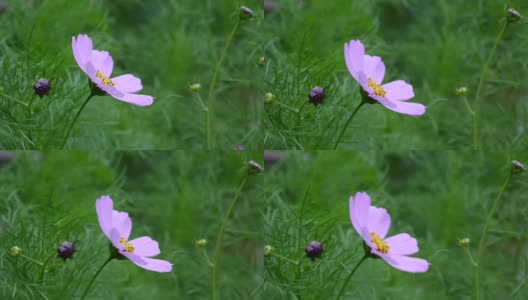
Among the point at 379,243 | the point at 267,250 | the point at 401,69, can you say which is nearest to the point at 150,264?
the point at 267,250

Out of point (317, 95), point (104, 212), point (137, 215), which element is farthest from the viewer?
point (137, 215)

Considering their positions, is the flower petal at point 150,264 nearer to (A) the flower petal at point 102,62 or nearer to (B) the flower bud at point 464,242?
(A) the flower petal at point 102,62

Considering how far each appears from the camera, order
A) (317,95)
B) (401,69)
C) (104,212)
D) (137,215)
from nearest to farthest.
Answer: (104,212)
(317,95)
(137,215)
(401,69)

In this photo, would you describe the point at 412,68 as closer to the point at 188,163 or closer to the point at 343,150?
the point at 343,150

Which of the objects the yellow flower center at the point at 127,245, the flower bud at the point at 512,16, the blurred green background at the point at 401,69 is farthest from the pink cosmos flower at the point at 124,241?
the flower bud at the point at 512,16

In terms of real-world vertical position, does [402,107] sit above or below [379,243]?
above

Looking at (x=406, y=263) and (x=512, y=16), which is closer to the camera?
(x=406, y=263)

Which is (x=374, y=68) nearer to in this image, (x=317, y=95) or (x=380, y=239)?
(x=317, y=95)

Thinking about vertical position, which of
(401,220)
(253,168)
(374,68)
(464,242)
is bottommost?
(401,220)
